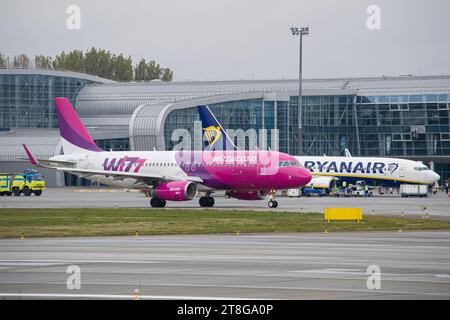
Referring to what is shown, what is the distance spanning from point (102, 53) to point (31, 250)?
536ft

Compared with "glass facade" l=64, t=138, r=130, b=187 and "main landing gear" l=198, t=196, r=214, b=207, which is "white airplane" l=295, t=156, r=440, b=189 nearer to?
"main landing gear" l=198, t=196, r=214, b=207

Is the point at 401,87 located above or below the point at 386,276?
above

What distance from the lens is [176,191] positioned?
65812 mm

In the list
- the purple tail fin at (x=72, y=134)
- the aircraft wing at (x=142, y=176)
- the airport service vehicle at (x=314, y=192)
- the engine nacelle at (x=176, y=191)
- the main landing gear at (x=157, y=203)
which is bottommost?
the airport service vehicle at (x=314, y=192)

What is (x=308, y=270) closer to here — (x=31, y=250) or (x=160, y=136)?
(x=31, y=250)

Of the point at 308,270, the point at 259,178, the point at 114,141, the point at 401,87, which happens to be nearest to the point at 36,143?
the point at 114,141

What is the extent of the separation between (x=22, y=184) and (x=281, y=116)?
48789 millimetres

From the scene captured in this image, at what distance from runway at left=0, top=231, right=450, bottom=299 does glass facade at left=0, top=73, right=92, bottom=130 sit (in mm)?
106745

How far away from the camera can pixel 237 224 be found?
46656mm

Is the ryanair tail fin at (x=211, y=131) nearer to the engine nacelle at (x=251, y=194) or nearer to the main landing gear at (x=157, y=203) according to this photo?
the engine nacelle at (x=251, y=194)

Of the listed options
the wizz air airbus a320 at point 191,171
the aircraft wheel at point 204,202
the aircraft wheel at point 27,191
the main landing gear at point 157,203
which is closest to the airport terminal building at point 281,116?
the aircraft wheel at point 27,191

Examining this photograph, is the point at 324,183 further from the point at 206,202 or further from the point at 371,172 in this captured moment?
the point at 206,202

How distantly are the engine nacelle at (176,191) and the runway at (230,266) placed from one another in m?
25.9

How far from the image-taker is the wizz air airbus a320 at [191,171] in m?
65.1
